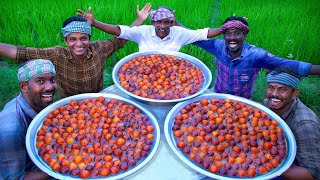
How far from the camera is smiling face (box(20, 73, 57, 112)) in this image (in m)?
2.05

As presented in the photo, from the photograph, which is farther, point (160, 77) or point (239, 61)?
point (239, 61)

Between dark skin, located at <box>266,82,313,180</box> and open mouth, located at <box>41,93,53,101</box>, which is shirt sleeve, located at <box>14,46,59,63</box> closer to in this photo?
open mouth, located at <box>41,93,53,101</box>

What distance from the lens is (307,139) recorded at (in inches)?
78.0

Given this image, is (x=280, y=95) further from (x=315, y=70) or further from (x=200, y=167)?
(x=200, y=167)

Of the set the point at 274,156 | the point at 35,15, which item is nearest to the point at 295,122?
the point at 274,156

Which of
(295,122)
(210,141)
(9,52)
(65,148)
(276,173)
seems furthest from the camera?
(9,52)

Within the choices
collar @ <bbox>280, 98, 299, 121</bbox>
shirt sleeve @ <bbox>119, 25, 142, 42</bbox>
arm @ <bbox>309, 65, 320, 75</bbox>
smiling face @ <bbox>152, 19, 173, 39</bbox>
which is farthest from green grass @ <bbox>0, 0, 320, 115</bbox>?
collar @ <bbox>280, 98, 299, 121</bbox>

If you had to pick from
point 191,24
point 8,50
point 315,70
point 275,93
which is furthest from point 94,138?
point 191,24

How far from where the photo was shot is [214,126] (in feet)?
6.64

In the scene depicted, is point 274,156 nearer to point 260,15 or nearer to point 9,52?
point 9,52

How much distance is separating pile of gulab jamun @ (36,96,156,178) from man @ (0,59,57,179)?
125mm

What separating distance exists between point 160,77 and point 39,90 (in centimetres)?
99

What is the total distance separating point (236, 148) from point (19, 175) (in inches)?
56.3

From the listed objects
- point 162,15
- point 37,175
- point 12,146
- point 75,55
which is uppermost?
point 162,15
